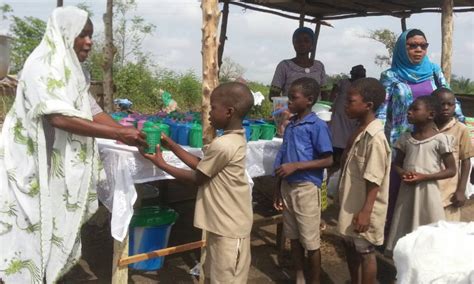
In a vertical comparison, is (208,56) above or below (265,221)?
above

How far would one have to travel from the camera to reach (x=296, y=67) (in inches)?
153

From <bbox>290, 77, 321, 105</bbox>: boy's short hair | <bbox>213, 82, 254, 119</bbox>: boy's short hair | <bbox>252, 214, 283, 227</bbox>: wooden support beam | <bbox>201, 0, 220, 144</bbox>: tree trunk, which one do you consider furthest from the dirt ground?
<bbox>290, 77, 321, 105</bbox>: boy's short hair

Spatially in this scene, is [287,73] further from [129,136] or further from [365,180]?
[129,136]

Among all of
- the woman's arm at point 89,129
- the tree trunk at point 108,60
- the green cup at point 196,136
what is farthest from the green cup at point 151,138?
the tree trunk at point 108,60

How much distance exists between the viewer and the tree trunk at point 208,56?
2.69 meters

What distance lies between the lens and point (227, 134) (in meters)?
2.27

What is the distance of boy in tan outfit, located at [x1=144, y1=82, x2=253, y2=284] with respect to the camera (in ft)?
7.27

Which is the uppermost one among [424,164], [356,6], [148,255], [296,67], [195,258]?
[356,6]

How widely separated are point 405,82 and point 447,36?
2314 mm

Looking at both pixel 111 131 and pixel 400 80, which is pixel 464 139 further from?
pixel 111 131

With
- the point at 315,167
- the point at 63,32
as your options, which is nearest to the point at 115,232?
the point at 63,32

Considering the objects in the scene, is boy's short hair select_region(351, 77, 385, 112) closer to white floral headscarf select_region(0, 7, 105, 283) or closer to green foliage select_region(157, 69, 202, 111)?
white floral headscarf select_region(0, 7, 105, 283)

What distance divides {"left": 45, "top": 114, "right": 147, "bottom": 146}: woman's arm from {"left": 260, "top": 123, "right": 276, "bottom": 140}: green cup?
130 cm

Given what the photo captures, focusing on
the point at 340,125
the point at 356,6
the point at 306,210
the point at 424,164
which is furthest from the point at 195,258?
the point at 356,6
